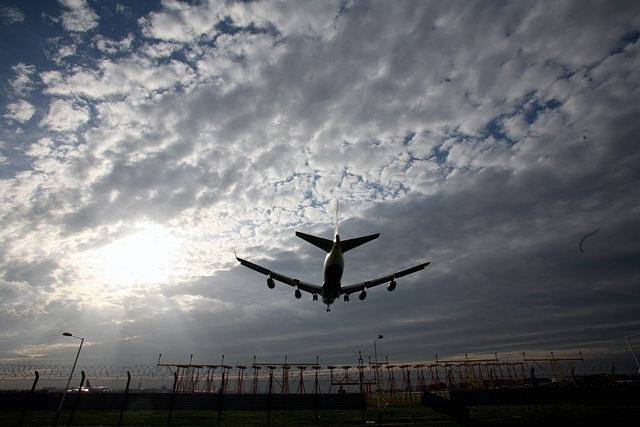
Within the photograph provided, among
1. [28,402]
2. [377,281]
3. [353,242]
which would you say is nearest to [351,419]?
[377,281]

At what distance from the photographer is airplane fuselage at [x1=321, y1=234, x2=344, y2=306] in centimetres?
2831

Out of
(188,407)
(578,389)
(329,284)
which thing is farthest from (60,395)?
(578,389)

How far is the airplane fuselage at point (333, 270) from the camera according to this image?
1115 inches

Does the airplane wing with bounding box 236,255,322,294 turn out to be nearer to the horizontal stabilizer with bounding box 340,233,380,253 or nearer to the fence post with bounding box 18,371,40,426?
the horizontal stabilizer with bounding box 340,233,380,253

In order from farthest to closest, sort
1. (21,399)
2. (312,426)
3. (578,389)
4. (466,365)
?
(466,365) → (21,399) → (578,389) → (312,426)

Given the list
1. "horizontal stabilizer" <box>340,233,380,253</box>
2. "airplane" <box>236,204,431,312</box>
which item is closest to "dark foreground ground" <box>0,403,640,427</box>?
"airplane" <box>236,204,431,312</box>

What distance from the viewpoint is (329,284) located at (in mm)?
30812

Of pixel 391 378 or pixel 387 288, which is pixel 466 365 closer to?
pixel 391 378

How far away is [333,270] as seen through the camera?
29.0 metres

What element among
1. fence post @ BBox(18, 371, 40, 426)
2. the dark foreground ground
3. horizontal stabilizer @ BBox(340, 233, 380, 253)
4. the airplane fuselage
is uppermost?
horizontal stabilizer @ BBox(340, 233, 380, 253)

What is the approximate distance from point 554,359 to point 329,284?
6075 cm

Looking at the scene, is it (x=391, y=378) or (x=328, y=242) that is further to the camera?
(x=391, y=378)

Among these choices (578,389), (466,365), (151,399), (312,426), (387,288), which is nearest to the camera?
(312,426)

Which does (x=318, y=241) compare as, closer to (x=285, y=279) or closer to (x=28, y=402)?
(x=285, y=279)
